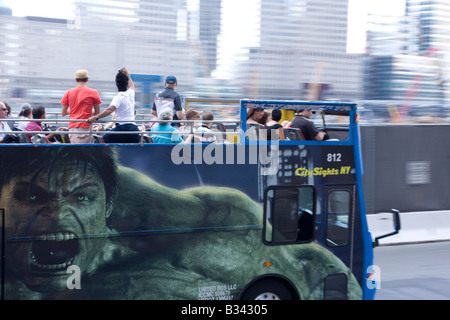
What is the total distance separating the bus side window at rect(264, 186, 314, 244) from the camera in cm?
652

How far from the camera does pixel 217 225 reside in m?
6.27

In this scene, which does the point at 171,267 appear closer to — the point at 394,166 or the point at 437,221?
the point at 394,166

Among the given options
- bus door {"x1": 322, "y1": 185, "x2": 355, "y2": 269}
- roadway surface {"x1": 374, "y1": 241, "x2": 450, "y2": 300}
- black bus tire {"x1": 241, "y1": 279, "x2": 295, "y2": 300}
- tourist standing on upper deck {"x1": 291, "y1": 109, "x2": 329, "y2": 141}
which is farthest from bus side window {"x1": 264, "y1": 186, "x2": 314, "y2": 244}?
roadway surface {"x1": 374, "y1": 241, "x2": 450, "y2": 300}

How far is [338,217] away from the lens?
686 centimetres

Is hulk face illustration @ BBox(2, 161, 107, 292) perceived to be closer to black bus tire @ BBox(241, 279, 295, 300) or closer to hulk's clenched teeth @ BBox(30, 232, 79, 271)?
hulk's clenched teeth @ BBox(30, 232, 79, 271)

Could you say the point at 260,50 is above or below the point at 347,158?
above

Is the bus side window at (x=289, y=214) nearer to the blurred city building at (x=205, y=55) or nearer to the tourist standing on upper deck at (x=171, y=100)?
the tourist standing on upper deck at (x=171, y=100)

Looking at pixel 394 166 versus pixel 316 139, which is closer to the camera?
pixel 316 139

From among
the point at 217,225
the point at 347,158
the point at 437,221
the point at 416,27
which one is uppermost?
the point at 416,27

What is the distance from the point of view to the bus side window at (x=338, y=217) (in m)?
6.81

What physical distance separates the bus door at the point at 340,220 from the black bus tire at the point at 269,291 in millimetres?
710

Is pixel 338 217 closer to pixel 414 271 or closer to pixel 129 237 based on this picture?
pixel 129 237

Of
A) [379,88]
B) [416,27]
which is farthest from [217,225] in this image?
[416,27]

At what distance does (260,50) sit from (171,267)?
62.0 ft
